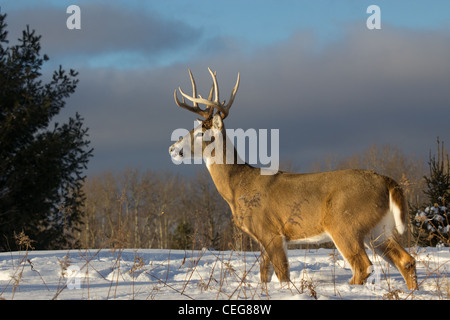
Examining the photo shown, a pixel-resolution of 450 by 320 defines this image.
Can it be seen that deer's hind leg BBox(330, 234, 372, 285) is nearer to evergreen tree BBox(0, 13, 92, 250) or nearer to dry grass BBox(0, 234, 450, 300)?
dry grass BBox(0, 234, 450, 300)

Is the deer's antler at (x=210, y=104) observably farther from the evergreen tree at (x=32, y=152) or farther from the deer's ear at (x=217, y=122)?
the evergreen tree at (x=32, y=152)

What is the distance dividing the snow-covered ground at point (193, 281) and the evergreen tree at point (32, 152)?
29.3 ft

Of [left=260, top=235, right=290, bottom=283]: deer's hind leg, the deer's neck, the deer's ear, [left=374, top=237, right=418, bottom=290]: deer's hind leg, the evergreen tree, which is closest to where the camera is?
[left=374, top=237, right=418, bottom=290]: deer's hind leg

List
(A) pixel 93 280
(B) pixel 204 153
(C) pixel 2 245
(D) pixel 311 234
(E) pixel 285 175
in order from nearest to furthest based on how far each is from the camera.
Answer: (A) pixel 93 280, (D) pixel 311 234, (E) pixel 285 175, (B) pixel 204 153, (C) pixel 2 245

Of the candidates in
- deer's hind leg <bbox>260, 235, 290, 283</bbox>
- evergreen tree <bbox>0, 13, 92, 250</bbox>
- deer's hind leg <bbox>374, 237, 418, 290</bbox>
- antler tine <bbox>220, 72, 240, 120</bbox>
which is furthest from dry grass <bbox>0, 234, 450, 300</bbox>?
evergreen tree <bbox>0, 13, 92, 250</bbox>

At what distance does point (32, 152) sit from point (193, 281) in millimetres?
13702

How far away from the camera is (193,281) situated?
223 inches

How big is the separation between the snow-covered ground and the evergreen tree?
892 centimetres

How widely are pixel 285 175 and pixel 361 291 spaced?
263cm

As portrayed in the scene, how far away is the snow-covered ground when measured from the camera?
439 cm

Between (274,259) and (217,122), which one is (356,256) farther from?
(217,122)
